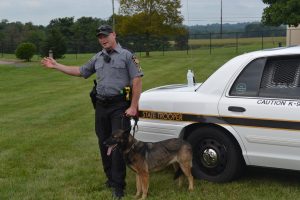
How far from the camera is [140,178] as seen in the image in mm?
5457

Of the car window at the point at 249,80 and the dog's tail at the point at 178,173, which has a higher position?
the car window at the point at 249,80

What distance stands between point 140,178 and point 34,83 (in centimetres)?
1709

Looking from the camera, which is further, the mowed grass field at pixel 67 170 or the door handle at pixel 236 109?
the mowed grass field at pixel 67 170

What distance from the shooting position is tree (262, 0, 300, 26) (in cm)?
2783

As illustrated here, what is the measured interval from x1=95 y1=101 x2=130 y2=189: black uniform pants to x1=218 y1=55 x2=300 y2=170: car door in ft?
3.41

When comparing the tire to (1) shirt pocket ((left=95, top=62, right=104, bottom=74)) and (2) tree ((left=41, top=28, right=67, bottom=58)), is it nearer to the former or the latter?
(1) shirt pocket ((left=95, top=62, right=104, bottom=74))

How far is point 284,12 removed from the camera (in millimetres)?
28109

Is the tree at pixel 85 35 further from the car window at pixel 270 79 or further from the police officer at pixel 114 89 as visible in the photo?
the car window at pixel 270 79

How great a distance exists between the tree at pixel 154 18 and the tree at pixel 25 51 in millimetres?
10490

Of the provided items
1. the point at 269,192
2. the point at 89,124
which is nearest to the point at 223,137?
the point at 269,192

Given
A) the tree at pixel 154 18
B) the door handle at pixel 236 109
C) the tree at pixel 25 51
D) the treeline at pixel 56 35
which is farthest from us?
the tree at pixel 154 18

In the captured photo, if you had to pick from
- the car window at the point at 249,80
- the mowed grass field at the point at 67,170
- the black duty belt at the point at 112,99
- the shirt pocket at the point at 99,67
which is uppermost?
the shirt pocket at the point at 99,67

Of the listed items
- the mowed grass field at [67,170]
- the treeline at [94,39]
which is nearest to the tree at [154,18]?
the treeline at [94,39]

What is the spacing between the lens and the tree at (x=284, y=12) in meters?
27.8
